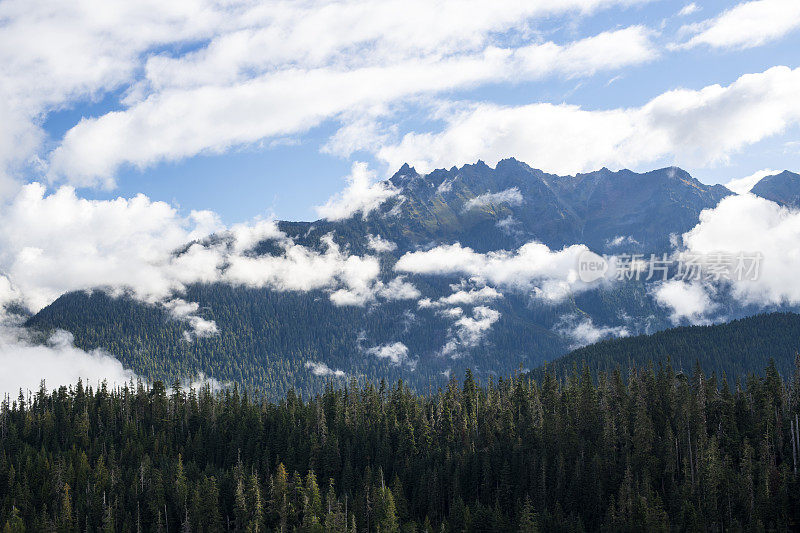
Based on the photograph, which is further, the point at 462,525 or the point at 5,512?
the point at 5,512

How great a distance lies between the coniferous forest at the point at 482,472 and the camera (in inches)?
4715

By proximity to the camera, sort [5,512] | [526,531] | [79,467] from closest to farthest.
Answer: [526,531], [5,512], [79,467]

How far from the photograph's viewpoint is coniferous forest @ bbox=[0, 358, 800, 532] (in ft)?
393

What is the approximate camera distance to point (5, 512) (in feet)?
482

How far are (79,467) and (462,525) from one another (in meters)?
103

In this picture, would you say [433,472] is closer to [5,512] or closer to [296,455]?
[296,455]

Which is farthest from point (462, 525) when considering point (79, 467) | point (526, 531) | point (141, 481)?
point (79, 467)

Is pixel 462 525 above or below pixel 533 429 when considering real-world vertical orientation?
below

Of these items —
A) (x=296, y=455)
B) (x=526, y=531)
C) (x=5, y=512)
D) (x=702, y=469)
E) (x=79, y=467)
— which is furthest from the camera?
(x=296, y=455)

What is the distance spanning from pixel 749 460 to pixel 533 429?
52785mm

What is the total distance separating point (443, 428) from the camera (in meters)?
182

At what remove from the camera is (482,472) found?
5930 inches

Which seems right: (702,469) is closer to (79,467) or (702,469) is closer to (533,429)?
(533,429)

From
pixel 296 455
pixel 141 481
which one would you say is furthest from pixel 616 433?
pixel 141 481
